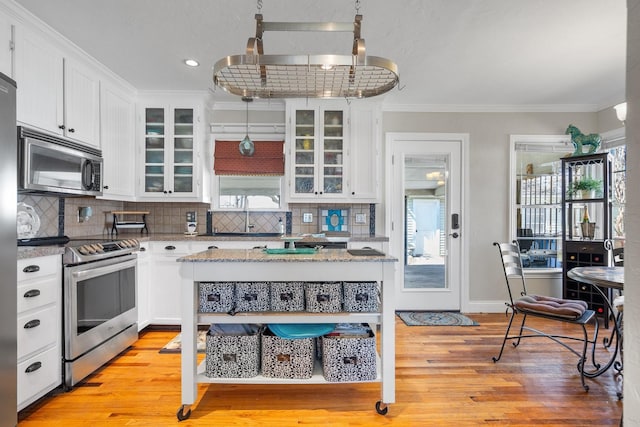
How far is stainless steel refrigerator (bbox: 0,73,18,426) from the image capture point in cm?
152

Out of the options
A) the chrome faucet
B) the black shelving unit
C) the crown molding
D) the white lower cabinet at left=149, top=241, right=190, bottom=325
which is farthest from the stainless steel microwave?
the black shelving unit

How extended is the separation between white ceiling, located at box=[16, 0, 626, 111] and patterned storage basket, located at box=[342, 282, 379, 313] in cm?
176

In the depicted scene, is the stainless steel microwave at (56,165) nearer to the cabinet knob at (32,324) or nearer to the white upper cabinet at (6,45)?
the white upper cabinet at (6,45)

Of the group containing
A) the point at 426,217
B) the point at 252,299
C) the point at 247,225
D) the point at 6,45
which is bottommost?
the point at 252,299

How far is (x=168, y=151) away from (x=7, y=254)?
223 cm

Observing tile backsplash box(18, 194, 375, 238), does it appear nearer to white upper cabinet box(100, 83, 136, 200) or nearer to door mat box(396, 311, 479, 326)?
white upper cabinet box(100, 83, 136, 200)

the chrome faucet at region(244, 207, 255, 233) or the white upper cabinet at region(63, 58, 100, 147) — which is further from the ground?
the white upper cabinet at region(63, 58, 100, 147)

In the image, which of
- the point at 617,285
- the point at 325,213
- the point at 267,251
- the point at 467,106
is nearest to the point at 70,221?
the point at 267,251

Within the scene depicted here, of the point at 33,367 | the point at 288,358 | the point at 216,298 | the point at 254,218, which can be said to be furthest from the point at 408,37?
the point at 33,367

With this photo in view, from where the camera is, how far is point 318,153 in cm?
368

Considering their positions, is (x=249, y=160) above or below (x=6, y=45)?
below

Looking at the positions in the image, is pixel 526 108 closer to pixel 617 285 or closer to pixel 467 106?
pixel 467 106

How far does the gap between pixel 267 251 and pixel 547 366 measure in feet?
7.52

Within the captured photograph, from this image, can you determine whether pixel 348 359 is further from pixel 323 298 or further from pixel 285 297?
pixel 285 297
